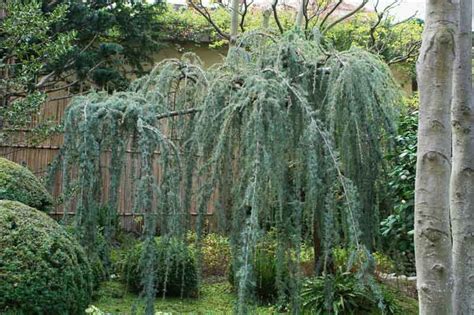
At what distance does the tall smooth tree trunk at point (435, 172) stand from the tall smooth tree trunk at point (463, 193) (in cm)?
86

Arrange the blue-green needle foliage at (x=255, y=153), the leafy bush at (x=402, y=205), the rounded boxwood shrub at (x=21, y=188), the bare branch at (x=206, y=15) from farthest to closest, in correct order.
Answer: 1. the bare branch at (x=206, y=15)
2. the rounded boxwood shrub at (x=21, y=188)
3. the leafy bush at (x=402, y=205)
4. the blue-green needle foliage at (x=255, y=153)

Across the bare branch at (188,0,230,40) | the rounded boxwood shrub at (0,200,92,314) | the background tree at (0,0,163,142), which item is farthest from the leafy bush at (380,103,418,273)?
the bare branch at (188,0,230,40)

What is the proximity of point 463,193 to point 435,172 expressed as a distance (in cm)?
91

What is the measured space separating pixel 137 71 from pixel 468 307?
6.00 metres

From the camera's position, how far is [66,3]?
275 inches

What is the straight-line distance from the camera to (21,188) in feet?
16.7

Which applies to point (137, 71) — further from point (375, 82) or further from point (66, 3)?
point (375, 82)

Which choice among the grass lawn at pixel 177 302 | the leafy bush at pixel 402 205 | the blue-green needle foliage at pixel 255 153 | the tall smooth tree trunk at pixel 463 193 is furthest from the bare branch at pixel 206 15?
the tall smooth tree trunk at pixel 463 193

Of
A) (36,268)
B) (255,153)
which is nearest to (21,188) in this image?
(36,268)

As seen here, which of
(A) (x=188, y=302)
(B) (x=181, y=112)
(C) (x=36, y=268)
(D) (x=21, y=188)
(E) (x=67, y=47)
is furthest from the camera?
(E) (x=67, y=47)

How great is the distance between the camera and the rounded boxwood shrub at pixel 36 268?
3723mm

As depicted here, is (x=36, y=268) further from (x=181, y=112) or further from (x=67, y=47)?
(x=67, y=47)

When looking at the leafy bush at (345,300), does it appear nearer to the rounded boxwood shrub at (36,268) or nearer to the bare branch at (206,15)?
the rounded boxwood shrub at (36,268)

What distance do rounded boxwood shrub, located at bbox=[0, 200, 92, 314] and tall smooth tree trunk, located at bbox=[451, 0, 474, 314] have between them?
260 centimetres
